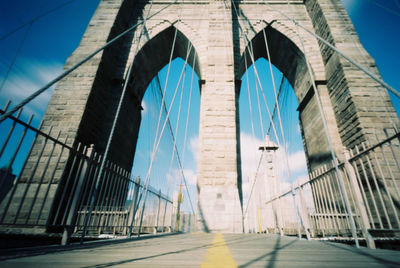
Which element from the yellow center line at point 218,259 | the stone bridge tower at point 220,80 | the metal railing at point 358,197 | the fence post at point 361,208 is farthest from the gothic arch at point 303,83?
the yellow center line at point 218,259

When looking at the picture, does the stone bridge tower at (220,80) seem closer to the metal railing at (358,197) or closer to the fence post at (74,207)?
the metal railing at (358,197)

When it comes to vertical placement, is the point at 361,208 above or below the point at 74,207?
above

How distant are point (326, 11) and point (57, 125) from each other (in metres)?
9.43

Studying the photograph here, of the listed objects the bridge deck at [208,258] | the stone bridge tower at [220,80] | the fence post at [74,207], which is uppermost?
the stone bridge tower at [220,80]

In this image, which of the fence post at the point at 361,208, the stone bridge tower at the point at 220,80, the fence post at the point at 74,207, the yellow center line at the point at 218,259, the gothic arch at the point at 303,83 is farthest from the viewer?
the gothic arch at the point at 303,83

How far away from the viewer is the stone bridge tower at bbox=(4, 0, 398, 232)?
14.8 ft

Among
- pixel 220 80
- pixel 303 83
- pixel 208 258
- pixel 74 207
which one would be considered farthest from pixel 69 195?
pixel 303 83

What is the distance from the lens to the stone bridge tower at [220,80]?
451 centimetres

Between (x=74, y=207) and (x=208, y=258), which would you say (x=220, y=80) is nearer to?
(x=74, y=207)

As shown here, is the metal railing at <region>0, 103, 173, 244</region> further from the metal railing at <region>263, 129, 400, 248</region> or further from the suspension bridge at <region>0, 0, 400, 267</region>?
the metal railing at <region>263, 129, 400, 248</region>

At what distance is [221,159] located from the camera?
4598mm

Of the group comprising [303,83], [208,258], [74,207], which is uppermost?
[303,83]

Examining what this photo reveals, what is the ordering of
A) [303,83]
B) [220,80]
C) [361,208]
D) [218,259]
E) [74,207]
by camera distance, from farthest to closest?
[303,83] → [220,80] → [361,208] → [74,207] → [218,259]

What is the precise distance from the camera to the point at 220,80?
5613mm
